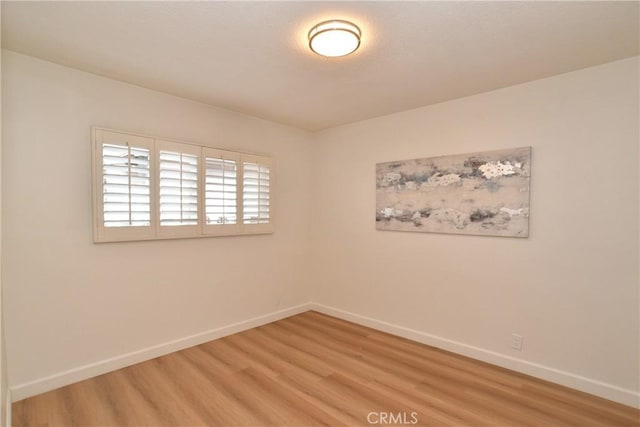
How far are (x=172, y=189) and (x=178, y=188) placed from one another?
6cm

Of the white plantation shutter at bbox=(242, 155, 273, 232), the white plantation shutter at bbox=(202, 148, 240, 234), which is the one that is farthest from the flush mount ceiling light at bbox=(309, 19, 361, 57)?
the white plantation shutter at bbox=(242, 155, 273, 232)

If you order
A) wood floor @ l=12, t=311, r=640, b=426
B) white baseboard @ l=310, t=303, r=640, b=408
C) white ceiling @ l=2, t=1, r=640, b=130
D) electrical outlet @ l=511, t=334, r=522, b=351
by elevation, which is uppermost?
white ceiling @ l=2, t=1, r=640, b=130

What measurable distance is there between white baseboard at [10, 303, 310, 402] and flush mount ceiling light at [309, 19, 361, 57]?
9.74 feet

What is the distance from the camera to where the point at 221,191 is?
3.44m

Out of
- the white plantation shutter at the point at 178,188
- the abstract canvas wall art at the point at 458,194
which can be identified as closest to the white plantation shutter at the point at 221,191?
the white plantation shutter at the point at 178,188

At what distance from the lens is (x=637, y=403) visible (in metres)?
2.28

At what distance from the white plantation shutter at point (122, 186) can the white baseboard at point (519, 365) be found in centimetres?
274

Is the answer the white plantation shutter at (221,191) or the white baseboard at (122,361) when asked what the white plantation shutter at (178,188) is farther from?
the white baseboard at (122,361)

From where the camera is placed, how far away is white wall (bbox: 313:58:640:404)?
2.35 meters

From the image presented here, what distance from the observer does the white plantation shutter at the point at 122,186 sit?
2641 mm

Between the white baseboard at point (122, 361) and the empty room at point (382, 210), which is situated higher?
the empty room at point (382, 210)

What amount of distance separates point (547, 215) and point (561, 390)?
4.57 feet

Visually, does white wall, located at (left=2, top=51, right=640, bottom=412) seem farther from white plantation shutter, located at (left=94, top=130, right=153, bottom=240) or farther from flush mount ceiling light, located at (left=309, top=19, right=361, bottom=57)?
flush mount ceiling light, located at (left=309, top=19, right=361, bottom=57)

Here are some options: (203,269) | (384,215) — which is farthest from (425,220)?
(203,269)
